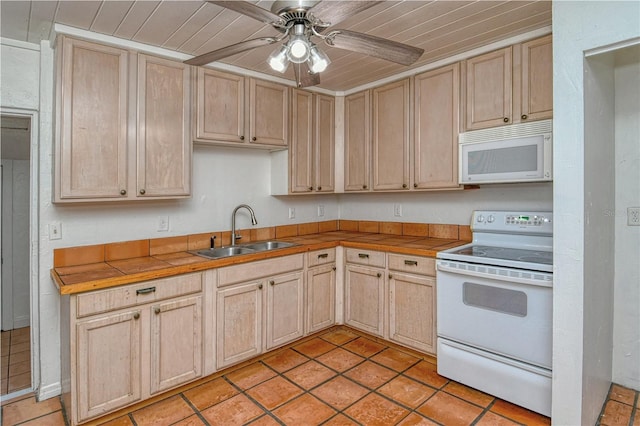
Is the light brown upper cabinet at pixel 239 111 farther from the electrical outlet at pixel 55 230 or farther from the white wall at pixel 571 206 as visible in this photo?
the white wall at pixel 571 206

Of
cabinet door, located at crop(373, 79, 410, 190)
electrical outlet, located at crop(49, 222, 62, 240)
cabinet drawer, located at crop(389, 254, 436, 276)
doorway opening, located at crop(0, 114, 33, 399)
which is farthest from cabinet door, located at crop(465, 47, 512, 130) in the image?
doorway opening, located at crop(0, 114, 33, 399)

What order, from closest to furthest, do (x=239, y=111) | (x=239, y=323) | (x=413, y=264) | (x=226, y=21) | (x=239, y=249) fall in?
(x=226, y=21) → (x=239, y=323) → (x=413, y=264) → (x=239, y=111) → (x=239, y=249)

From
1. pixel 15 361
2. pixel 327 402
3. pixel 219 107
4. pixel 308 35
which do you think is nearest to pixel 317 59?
pixel 308 35

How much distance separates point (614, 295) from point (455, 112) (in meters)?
1.61

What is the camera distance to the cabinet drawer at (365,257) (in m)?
2.87

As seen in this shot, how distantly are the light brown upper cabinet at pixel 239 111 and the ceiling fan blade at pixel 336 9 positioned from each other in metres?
1.37

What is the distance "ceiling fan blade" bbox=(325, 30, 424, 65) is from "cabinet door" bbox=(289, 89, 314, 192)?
4.97 ft

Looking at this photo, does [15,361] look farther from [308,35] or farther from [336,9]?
[336,9]

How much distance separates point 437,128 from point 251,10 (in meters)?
1.86

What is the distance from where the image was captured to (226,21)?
6.82ft

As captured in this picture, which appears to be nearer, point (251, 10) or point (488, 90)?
point (251, 10)

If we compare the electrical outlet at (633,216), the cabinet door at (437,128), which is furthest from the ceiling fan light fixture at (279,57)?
the electrical outlet at (633,216)

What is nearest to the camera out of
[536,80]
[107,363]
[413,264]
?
[107,363]

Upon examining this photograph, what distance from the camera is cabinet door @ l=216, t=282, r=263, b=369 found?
7.92 ft
